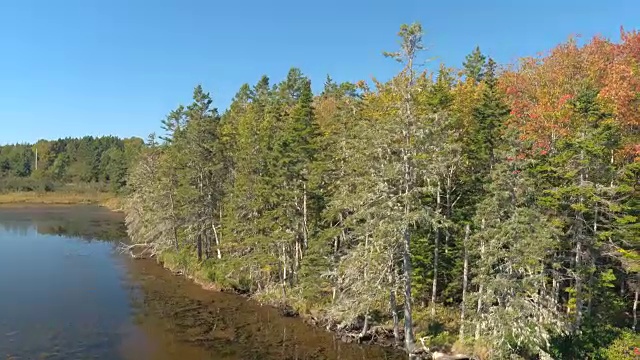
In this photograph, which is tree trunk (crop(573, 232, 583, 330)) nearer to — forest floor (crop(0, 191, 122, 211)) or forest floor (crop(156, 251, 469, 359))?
forest floor (crop(156, 251, 469, 359))

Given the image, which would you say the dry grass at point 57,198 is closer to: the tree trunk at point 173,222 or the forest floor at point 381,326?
the tree trunk at point 173,222

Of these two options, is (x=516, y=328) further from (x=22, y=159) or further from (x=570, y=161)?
(x=22, y=159)

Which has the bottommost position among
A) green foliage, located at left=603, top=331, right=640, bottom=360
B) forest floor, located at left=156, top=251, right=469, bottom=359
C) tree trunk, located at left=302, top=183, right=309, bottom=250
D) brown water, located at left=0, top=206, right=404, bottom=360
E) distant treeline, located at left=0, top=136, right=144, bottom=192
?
brown water, located at left=0, top=206, right=404, bottom=360

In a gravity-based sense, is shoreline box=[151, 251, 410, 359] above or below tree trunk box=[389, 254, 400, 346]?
below

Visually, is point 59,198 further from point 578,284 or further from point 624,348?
point 624,348

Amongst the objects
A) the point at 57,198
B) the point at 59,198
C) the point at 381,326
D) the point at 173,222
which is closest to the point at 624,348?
the point at 381,326

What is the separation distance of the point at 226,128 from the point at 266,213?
1886 cm

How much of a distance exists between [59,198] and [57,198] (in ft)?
1.87

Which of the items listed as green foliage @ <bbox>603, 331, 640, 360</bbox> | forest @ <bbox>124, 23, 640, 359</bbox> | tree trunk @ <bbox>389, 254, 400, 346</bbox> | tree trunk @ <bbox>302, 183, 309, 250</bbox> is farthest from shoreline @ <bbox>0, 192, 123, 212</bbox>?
green foliage @ <bbox>603, 331, 640, 360</bbox>

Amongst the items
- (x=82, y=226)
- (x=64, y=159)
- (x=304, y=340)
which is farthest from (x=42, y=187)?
(x=304, y=340)

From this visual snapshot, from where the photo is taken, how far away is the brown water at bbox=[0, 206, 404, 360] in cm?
2695

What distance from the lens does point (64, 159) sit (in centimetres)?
17562

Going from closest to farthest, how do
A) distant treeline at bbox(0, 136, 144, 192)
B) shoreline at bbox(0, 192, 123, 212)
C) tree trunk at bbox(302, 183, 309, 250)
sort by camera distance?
tree trunk at bbox(302, 183, 309, 250) < shoreline at bbox(0, 192, 123, 212) < distant treeline at bbox(0, 136, 144, 192)

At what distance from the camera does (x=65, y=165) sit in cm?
17462
